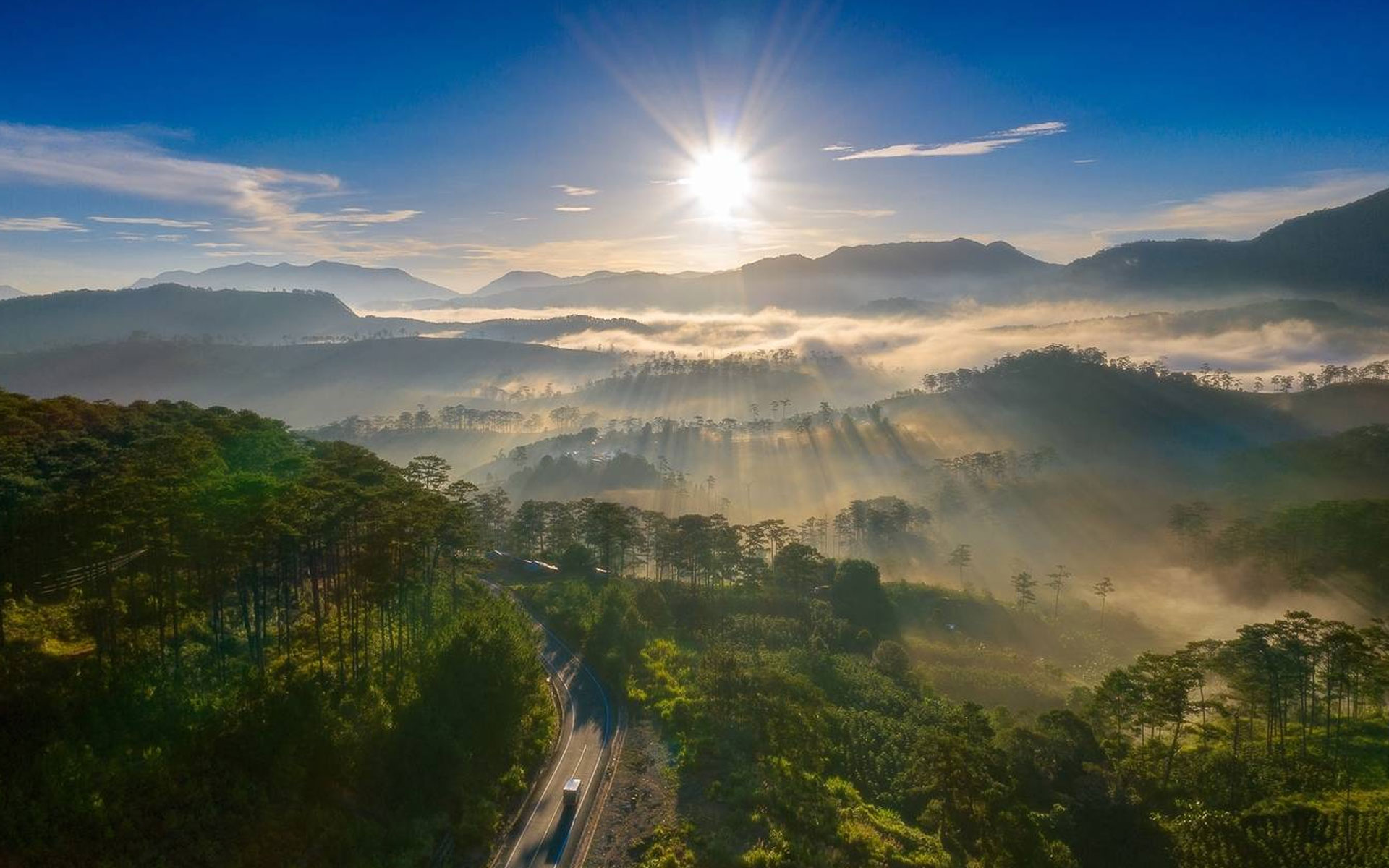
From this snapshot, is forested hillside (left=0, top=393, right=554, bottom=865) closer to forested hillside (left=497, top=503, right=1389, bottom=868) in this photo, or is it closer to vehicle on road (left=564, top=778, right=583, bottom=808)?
vehicle on road (left=564, top=778, right=583, bottom=808)

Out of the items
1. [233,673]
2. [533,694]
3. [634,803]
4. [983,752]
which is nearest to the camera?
[233,673]

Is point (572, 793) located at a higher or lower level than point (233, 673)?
lower

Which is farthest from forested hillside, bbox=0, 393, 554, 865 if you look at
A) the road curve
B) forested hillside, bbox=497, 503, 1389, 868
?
forested hillside, bbox=497, 503, 1389, 868

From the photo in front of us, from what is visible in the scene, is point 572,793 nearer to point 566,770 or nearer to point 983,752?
point 566,770

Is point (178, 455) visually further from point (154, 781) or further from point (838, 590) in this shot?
point (838, 590)

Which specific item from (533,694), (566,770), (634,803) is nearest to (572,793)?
(634,803)

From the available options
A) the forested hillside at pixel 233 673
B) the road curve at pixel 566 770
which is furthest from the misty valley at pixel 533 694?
the road curve at pixel 566 770

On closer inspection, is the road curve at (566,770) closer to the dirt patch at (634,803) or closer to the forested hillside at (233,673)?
the dirt patch at (634,803)
